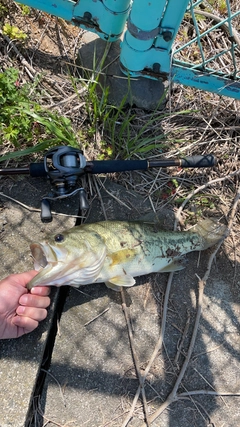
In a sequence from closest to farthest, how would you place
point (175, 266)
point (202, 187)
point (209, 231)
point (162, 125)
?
point (175, 266), point (209, 231), point (202, 187), point (162, 125)

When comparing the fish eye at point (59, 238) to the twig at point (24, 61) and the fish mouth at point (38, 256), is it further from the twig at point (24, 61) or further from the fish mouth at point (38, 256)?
the twig at point (24, 61)

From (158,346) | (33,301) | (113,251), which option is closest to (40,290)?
(33,301)

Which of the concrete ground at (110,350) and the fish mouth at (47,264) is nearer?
the fish mouth at (47,264)

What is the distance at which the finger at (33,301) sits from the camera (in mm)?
2770

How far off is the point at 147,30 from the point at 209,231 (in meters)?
1.75

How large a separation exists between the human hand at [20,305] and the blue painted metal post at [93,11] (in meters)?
2.20

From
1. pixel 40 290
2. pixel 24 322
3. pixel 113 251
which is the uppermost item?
pixel 113 251

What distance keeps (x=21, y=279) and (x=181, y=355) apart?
1456 millimetres

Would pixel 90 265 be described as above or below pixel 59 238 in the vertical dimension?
below

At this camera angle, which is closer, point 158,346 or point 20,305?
point 20,305

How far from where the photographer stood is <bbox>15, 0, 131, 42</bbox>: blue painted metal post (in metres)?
3.15

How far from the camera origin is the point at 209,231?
3.37 meters

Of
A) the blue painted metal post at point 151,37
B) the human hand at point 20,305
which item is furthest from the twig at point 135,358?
the blue painted metal post at point 151,37

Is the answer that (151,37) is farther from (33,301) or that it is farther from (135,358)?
(135,358)
